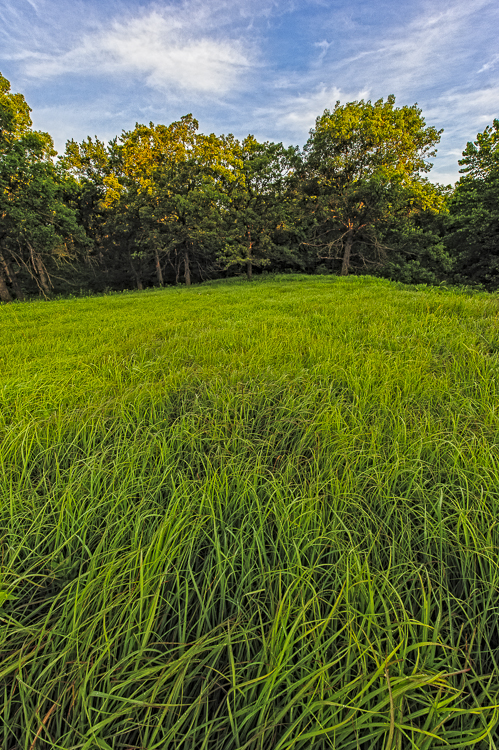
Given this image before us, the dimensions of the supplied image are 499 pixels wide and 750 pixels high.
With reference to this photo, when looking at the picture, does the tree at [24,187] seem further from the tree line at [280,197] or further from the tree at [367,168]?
the tree at [367,168]

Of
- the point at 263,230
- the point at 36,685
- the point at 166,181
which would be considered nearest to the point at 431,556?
the point at 36,685

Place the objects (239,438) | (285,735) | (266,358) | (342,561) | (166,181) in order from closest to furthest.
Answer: (285,735), (342,561), (239,438), (266,358), (166,181)

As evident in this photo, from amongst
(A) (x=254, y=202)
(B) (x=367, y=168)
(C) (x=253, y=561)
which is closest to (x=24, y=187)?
(A) (x=254, y=202)

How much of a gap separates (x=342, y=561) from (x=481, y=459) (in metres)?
1.05

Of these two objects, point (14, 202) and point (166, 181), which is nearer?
point (14, 202)

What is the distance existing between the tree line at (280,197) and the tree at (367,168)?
0.07 meters

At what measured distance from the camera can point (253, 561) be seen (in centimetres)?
114

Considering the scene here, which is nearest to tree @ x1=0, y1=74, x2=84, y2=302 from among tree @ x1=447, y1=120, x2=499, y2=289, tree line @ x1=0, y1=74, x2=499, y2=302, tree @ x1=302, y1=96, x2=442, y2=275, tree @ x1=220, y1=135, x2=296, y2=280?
tree line @ x1=0, y1=74, x2=499, y2=302

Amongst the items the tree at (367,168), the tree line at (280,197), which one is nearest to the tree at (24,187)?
the tree line at (280,197)

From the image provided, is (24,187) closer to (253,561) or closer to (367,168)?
(367,168)

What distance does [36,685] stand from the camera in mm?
800

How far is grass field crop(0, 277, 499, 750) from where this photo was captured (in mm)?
749

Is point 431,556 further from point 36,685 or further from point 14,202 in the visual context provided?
point 14,202

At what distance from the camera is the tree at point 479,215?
17781 mm
